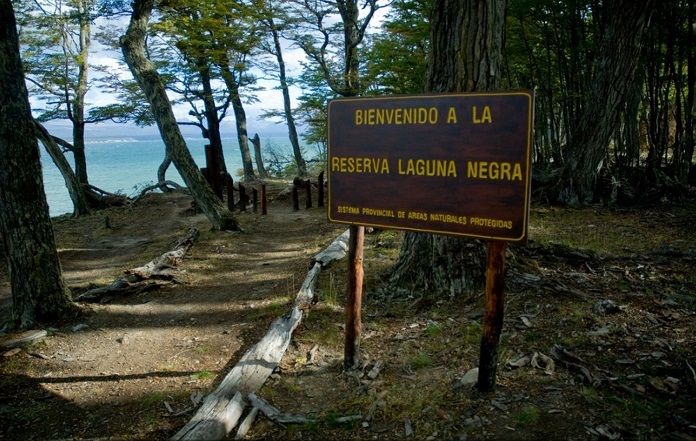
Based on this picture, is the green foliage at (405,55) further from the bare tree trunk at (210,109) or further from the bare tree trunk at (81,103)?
the bare tree trunk at (81,103)

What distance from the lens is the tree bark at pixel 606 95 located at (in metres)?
9.38

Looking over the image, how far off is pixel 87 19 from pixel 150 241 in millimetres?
7317

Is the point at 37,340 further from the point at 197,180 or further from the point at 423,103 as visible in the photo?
the point at 197,180

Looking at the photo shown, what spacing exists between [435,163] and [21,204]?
528 cm

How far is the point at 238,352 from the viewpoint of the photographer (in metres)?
4.98

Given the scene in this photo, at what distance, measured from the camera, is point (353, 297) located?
4141 millimetres

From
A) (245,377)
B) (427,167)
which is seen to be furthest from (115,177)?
(427,167)

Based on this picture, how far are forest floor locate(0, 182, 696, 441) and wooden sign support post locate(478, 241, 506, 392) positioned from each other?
188 millimetres

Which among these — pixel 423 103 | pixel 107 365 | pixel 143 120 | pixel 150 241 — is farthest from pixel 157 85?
pixel 143 120

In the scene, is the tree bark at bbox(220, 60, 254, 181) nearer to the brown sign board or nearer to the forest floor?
the forest floor

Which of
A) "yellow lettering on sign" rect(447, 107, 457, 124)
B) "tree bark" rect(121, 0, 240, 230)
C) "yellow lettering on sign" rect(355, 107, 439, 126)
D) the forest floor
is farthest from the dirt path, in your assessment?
"yellow lettering on sign" rect(447, 107, 457, 124)

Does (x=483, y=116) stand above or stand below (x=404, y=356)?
above

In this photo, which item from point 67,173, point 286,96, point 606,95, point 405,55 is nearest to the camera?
point 606,95

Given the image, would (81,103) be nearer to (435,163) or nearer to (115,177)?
(435,163)
